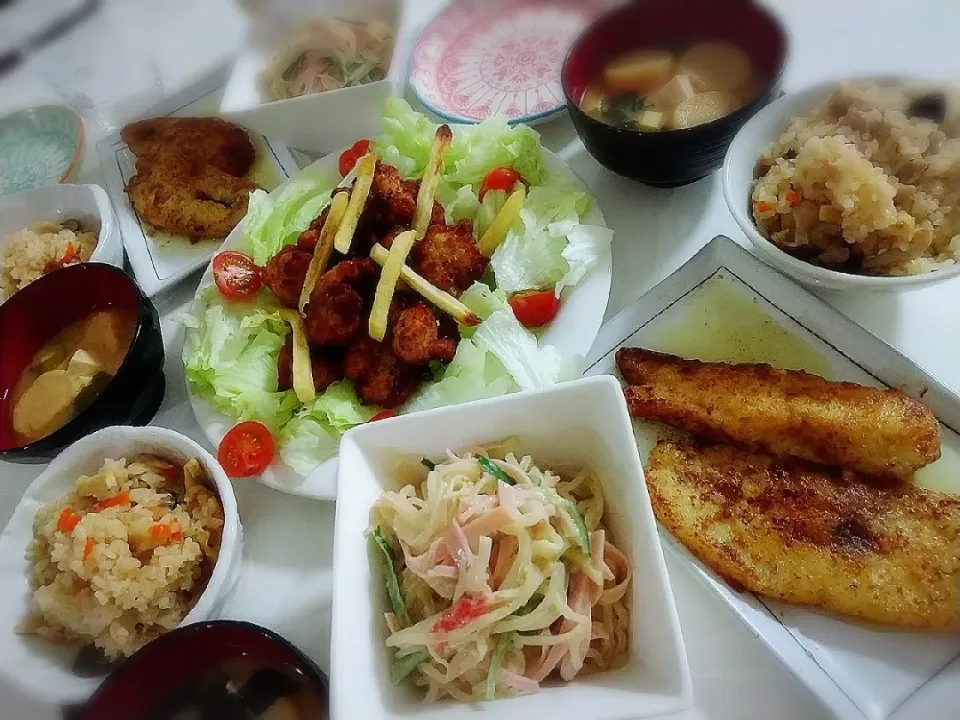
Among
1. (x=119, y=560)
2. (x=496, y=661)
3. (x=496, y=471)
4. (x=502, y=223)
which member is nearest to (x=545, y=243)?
(x=502, y=223)

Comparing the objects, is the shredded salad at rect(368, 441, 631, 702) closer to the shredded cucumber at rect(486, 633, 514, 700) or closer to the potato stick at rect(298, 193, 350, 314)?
the shredded cucumber at rect(486, 633, 514, 700)

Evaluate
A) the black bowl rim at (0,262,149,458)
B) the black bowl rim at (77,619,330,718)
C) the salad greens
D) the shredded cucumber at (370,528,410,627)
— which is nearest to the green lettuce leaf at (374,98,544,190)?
the salad greens

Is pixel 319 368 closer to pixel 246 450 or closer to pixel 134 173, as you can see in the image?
pixel 246 450

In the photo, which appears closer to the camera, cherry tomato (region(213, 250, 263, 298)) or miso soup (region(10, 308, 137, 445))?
miso soup (region(10, 308, 137, 445))

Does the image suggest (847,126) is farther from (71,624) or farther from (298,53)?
(71,624)

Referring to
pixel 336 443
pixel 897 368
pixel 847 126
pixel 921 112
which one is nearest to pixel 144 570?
pixel 336 443

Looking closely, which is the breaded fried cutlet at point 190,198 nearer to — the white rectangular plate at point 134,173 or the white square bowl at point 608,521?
the white rectangular plate at point 134,173

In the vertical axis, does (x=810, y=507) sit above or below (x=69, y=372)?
below
